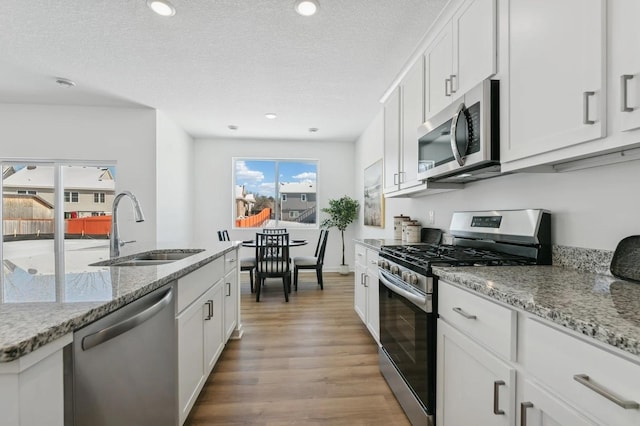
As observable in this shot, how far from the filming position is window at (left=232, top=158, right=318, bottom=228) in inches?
229

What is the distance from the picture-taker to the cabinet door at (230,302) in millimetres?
2354

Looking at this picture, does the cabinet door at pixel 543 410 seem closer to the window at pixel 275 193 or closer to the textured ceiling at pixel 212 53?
the textured ceiling at pixel 212 53

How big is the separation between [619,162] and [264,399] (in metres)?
2.19

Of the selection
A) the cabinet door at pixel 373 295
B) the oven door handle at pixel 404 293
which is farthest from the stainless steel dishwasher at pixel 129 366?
the cabinet door at pixel 373 295

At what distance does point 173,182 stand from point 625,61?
4.99 meters

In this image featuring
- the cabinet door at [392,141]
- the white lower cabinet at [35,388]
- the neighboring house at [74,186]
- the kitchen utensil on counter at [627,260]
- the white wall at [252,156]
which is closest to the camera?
the white lower cabinet at [35,388]

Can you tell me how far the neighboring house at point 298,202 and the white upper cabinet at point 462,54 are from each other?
404cm

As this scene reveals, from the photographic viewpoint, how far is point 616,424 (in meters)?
0.62

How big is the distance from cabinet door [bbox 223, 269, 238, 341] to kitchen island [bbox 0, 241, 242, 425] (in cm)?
67

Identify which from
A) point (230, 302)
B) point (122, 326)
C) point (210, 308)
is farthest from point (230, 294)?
point (122, 326)

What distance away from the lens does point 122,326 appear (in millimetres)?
915

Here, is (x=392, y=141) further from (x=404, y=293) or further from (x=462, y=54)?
(x=404, y=293)

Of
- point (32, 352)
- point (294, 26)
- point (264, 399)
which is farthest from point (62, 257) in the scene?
point (294, 26)

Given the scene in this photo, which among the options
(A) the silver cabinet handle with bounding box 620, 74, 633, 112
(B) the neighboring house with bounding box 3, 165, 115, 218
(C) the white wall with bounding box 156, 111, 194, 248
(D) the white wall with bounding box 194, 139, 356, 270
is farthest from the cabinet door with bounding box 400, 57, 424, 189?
(B) the neighboring house with bounding box 3, 165, 115, 218
